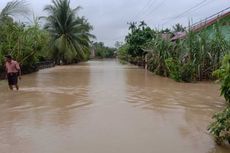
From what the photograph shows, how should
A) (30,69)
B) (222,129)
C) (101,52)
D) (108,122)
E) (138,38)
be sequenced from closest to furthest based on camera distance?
(222,129), (108,122), (30,69), (138,38), (101,52)

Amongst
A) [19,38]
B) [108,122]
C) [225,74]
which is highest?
[19,38]

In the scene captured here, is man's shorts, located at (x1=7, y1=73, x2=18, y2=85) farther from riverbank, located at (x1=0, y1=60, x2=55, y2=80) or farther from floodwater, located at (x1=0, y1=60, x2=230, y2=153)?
riverbank, located at (x1=0, y1=60, x2=55, y2=80)

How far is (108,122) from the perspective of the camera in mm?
8680

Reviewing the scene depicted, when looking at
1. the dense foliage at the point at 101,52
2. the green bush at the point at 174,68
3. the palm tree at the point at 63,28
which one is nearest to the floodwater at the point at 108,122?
the green bush at the point at 174,68

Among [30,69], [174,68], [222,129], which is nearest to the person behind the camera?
[222,129]

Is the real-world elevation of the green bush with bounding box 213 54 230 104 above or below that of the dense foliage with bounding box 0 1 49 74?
below

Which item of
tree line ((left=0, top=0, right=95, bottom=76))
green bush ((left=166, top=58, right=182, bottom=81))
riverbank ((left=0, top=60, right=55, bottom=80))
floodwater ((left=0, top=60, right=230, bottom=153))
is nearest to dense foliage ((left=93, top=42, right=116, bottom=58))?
tree line ((left=0, top=0, right=95, bottom=76))

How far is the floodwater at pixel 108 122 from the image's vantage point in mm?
6625

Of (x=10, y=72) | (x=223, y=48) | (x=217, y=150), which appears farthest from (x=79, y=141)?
(x=223, y=48)

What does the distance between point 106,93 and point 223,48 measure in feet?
20.4

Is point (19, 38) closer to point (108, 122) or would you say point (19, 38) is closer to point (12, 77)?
point (12, 77)

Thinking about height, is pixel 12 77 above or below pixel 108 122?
above

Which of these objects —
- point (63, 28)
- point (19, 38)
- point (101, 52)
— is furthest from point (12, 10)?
point (101, 52)

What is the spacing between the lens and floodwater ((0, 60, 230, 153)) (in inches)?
261
